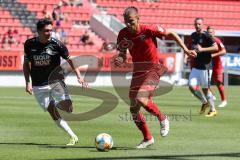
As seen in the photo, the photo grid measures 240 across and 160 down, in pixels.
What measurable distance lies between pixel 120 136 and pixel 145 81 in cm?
169

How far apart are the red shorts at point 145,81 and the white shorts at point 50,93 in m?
1.17

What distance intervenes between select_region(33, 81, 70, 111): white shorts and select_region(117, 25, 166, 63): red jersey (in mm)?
1255

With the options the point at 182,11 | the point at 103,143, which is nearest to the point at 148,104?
the point at 103,143

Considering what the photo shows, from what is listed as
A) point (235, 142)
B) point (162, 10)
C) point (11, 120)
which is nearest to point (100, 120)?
point (11, 120)

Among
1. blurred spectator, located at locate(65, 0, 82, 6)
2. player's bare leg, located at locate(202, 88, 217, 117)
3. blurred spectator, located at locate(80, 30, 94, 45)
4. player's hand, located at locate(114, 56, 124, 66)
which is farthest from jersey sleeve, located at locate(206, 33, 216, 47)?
blurred spectator, located at locate(65, 0, 82, 6)

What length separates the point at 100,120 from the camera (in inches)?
614

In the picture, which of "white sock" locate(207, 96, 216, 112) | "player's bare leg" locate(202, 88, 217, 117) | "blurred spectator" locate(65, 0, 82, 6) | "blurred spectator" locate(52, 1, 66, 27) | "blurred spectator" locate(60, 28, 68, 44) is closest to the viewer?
"player's bare leg" locate(202, 88, 217, 117)

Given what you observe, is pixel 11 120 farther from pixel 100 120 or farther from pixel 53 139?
pixel 53 139

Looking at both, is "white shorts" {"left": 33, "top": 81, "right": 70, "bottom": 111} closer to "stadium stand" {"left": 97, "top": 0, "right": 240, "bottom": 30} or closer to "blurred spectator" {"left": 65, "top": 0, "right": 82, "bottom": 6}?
"blurred spectator" {"left": 65, "top": 0, "right": 82, "bottom": 6}

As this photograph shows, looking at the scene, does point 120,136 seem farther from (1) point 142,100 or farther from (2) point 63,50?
(2) point 63,50

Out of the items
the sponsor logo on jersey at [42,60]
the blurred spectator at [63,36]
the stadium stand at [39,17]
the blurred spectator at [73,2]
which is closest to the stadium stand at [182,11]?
the blurred spectator at [73,2]

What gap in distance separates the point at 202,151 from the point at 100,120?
5533 millimetres

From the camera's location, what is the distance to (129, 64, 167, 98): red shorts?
36.2 feet

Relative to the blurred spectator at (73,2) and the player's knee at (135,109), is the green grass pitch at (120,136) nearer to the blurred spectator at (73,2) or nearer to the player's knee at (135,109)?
the player's knee at (135,109)
